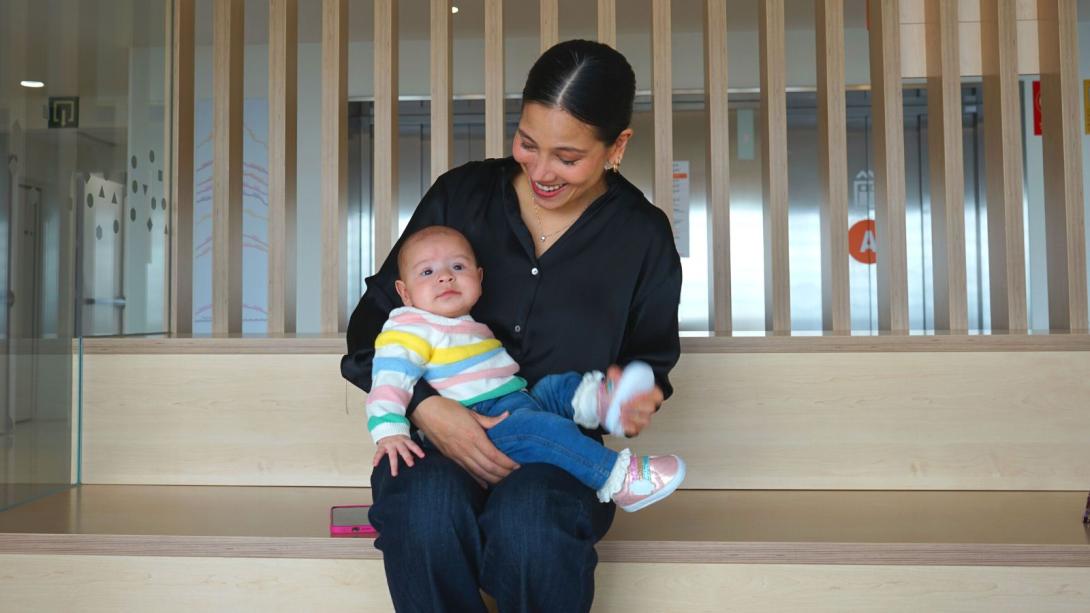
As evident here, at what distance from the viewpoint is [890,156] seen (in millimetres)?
2445

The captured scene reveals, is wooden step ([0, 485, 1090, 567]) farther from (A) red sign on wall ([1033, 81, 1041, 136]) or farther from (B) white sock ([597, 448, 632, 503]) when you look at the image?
(A) red sign on wall ([1033, 81, 1041, 136])

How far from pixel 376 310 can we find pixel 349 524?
0.37m

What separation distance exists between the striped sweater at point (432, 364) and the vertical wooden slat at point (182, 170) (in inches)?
48.1

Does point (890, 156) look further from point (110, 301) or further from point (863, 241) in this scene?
point (863, 241)

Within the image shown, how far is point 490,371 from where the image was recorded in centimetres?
151

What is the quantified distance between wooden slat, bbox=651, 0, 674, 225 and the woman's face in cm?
87

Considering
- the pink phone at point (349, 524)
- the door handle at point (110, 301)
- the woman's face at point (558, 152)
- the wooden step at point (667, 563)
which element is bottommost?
the wooden step at point (667, 563)

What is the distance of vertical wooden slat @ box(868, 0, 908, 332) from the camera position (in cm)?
240

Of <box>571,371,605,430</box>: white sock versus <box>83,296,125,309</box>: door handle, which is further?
<box>83,296,125,309</box>: door handle

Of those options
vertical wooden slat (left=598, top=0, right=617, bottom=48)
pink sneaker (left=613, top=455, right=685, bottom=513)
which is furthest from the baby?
vertical wooden slat (left=598, top=0, right=617, bottom=48)

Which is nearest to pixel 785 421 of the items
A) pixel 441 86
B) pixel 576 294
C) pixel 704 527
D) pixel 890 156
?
pixel 704 527

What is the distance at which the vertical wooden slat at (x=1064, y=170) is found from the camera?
236cm

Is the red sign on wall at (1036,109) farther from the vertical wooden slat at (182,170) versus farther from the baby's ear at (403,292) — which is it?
the baby's ear at (403,292)

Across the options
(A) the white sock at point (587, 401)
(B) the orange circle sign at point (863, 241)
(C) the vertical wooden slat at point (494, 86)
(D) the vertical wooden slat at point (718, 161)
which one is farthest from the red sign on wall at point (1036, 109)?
(A) the white sock at point (587, 401)
